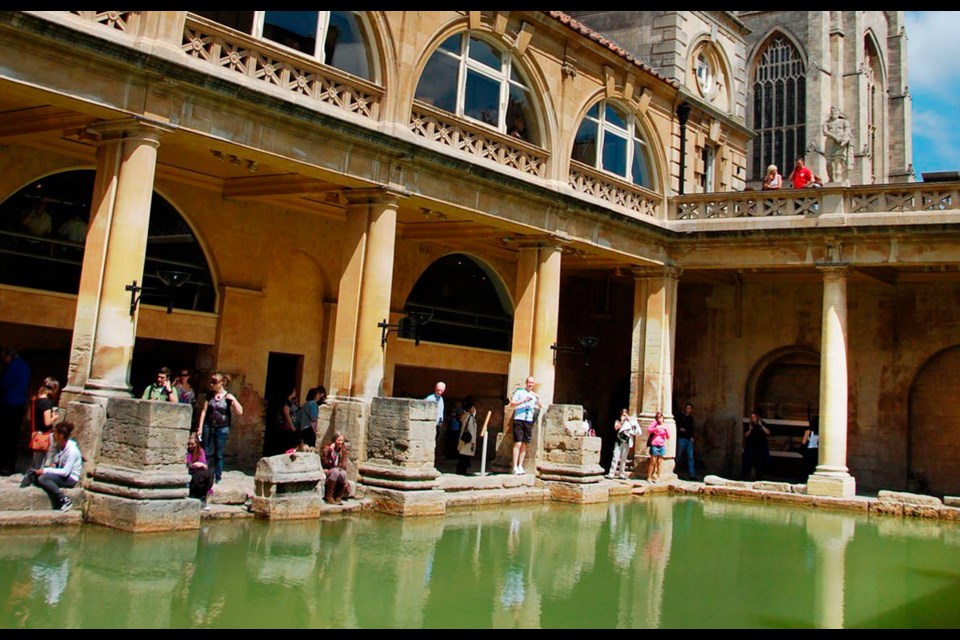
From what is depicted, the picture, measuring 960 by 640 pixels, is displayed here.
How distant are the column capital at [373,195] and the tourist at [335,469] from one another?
4.01m

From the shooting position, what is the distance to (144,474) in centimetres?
1048

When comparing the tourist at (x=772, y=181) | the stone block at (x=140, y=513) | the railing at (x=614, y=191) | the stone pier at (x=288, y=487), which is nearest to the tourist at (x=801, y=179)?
the tourist at (x=772, y=181)

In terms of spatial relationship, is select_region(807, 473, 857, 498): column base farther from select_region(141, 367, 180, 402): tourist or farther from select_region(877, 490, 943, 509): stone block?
select_region(141, 367, 180, 402): tourist

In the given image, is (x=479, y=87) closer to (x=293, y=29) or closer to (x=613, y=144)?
(x=293, y=29)

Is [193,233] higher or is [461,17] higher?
[461,17]

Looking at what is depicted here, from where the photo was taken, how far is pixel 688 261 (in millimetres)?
22078

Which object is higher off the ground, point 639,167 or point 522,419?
point 639,167

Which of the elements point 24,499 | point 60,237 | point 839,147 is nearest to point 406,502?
point 24,499

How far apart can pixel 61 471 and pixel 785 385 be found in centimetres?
1941

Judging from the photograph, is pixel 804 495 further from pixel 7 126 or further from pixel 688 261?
pixel 7 126

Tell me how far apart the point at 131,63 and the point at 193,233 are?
5.41 m

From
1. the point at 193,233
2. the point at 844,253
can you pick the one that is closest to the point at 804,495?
the point at 844,253

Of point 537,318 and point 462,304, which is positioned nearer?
point 537,318

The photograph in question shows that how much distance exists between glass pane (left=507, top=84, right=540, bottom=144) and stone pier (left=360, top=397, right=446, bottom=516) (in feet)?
23.3
